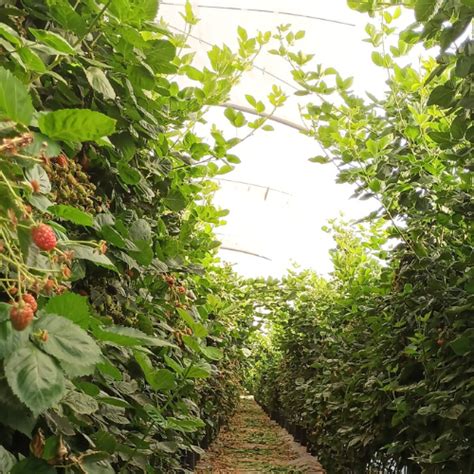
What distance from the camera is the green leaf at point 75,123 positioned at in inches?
28.6

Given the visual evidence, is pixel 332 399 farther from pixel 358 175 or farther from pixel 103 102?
pixel 103 102

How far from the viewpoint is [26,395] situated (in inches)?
23.7

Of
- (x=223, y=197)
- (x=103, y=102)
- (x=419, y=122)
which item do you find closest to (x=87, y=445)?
(x=103, y=102)

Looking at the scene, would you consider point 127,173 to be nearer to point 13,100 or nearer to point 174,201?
point 174,201

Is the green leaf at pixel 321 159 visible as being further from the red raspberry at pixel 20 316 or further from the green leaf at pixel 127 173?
the red raspberry at pixel 20 316

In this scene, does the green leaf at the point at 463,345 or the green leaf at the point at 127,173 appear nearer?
the green leaf at the point at 127,173

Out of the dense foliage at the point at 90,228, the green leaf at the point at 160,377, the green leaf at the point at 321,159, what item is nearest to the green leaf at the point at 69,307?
the dense foliage at the point at 90,228

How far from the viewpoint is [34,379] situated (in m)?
0.61

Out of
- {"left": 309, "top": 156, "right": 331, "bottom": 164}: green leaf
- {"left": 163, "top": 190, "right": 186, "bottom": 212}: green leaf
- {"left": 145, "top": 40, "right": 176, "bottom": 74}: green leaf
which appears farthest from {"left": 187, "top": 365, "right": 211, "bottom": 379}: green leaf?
{"left": 309, "top": 156, "right": 331, "bottom": 164}: green leaf

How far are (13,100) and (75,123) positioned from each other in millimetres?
120

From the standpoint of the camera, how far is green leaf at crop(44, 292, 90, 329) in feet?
2.34

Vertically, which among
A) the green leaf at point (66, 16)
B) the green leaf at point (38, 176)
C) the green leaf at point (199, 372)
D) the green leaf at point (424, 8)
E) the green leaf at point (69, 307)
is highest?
the green leaf at point (424, 8)

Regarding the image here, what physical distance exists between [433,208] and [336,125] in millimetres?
528

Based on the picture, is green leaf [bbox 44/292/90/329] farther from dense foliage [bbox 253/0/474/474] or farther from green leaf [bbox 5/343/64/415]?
dense foliage [bbox 253/0/474/474]
